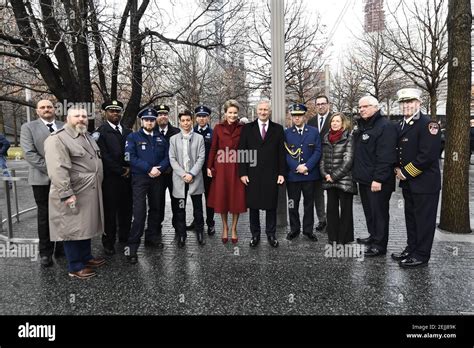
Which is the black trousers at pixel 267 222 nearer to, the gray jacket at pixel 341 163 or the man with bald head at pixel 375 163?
the gray jacket at pixel 341 163

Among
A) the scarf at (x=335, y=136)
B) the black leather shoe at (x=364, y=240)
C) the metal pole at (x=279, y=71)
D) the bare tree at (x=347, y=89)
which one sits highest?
the bare tree at (x=347, y=89)

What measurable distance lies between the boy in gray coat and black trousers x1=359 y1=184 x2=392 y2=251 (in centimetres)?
252

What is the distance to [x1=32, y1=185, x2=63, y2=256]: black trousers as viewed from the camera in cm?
459

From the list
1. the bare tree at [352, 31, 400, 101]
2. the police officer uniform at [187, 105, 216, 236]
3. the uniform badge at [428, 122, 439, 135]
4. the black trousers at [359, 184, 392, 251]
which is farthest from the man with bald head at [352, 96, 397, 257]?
the bare tree at [352, 31, 400, 101]

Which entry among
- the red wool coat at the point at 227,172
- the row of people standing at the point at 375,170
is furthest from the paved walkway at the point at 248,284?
the red wool coat at the point at 227,172

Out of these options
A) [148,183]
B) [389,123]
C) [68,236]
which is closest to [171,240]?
[148,183]

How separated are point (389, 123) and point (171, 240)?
3.89 m

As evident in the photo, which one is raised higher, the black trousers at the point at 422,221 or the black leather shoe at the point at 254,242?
the black trousers at the point at 422,221

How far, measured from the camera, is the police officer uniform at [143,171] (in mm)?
4883

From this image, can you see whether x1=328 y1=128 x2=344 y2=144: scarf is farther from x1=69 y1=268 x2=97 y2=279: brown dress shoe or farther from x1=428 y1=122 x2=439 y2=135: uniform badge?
x1=69 y1=268 x2=97 y2=279: brown dress shoe

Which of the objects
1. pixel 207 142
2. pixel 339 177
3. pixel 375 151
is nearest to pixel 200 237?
pixel 207 142

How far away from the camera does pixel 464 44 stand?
5520mm

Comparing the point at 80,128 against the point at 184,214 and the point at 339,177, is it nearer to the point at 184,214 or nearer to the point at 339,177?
the point at 184,214

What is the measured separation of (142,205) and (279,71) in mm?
3567
